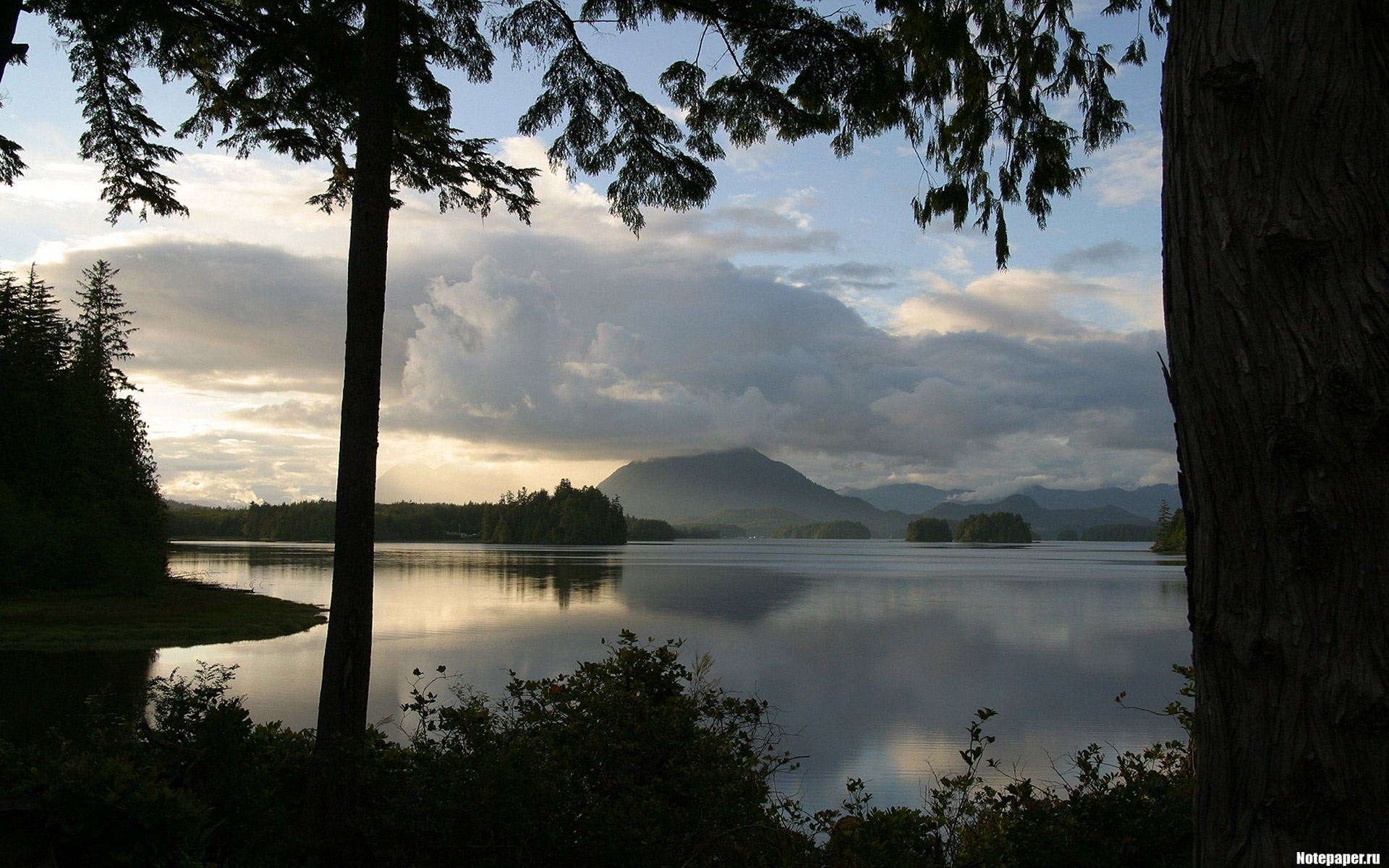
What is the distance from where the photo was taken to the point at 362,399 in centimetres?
500

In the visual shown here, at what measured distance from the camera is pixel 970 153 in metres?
5.84

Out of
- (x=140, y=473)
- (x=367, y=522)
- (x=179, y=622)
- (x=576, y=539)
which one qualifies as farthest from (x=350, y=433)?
(x=576, y=539)

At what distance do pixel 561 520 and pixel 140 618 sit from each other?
104503 mm

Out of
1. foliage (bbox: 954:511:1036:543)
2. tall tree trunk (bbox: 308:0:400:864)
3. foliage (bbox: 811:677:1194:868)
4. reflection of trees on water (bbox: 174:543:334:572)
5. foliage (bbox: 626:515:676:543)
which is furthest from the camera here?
foliage (bbox: 626:515:676:543)

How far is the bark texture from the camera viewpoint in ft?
15.8

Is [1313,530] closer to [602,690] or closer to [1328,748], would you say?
[1328,748]

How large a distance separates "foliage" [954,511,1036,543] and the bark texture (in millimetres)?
172678

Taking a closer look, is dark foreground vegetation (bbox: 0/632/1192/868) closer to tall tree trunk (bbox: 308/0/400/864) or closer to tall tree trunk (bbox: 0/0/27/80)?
tall tree trunk (bbox: 308/0/400/864)

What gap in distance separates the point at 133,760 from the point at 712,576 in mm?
48206

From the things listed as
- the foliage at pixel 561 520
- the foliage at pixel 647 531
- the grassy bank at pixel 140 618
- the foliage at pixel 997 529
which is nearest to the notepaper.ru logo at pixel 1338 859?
the grassy bank at pixel 140 618

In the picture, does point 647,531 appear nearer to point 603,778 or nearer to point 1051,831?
point 603,778

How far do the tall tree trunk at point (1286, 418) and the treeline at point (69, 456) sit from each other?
33.6 meters

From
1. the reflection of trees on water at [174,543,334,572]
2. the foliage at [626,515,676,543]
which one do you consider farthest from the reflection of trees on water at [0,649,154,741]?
Result: the foliage at [626,515,676,543]

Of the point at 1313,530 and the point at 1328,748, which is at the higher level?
the point at 1313,530
